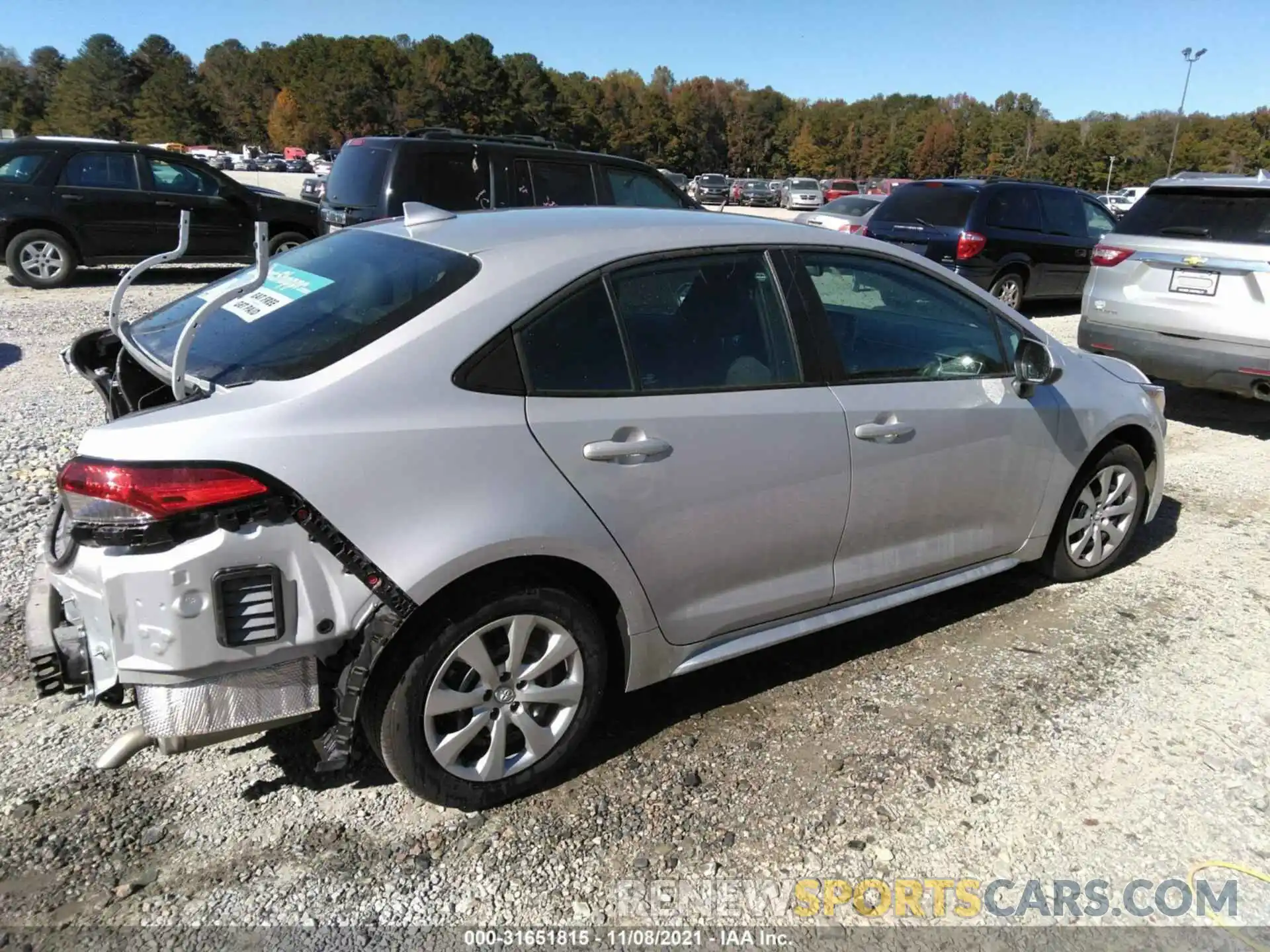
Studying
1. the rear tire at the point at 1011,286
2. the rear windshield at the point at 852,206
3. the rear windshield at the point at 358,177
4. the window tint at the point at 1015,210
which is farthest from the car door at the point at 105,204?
the rear windshield at the point at 852,206

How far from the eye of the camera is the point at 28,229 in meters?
11.0

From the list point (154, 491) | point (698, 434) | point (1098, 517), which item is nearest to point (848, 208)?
point (1098, 517)

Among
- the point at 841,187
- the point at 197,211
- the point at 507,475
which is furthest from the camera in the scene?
the point at 841,187

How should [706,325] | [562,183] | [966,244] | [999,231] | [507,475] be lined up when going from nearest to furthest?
[507,475]
[706,325]
[562,183]
[966,244]
[999,231]

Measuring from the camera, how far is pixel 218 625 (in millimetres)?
2221

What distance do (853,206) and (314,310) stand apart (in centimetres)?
1917

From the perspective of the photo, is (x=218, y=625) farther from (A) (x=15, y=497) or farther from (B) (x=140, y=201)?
(B) (x=140, y=201)

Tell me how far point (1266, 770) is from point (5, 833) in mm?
3820

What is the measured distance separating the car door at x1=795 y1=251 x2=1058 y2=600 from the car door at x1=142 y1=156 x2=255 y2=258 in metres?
10.7

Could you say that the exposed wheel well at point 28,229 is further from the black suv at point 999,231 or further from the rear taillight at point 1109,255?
the rear taillight at point 1109,255

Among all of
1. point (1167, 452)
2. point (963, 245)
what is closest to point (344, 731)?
point (1167, 452)

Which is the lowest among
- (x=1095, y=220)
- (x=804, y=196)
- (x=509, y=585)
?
(x=509, y=585)

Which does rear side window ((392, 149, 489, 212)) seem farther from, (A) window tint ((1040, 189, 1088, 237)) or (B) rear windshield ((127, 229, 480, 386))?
(A) window tint ((1040, 189, 1088, 237))

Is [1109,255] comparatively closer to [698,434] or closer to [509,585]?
[698,434]
